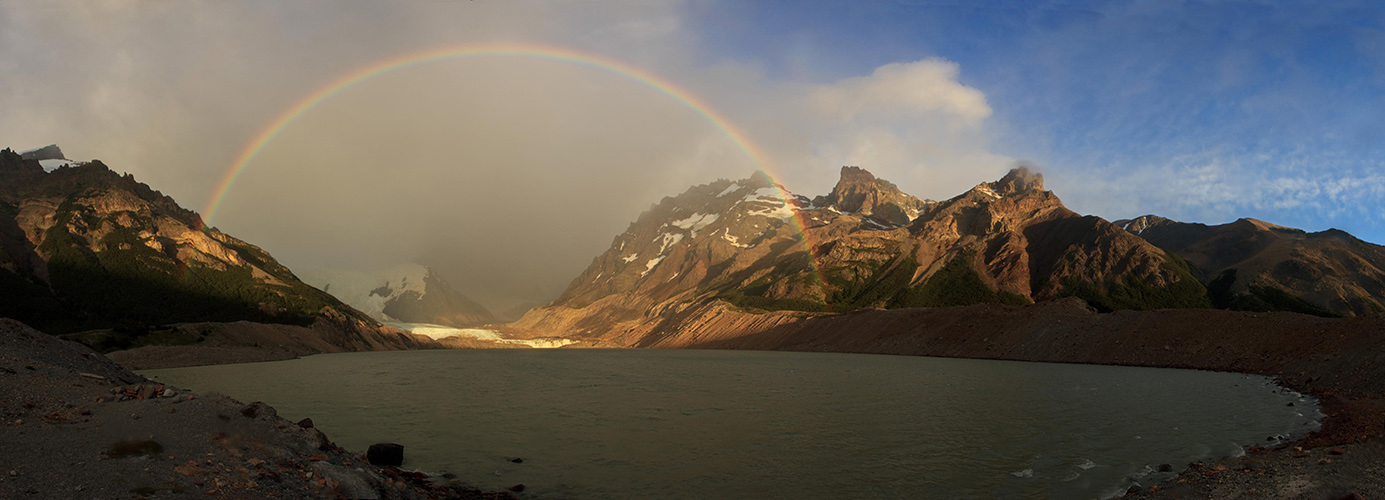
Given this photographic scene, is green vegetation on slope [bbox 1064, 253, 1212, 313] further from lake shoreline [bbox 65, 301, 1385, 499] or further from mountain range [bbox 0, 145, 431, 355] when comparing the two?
mountain range [bbox 0, 145, 431, 355]

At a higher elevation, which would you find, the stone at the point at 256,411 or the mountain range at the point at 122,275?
the mountain range at the point at 122,275

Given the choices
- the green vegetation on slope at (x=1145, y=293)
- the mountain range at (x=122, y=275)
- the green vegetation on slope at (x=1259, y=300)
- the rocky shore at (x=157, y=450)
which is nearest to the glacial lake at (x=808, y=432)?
the rocky shore at (x=157, y=450)

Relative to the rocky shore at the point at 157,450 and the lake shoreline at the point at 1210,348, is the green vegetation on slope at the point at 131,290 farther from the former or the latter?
the lake shoreline at the point at 1210,348

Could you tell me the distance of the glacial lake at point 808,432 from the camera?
71.8 feet

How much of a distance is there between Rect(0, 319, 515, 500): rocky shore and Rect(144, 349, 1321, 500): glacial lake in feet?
18.7

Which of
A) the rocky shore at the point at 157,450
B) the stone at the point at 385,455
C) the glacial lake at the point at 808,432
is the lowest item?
the glacial lake at the point at 808,432

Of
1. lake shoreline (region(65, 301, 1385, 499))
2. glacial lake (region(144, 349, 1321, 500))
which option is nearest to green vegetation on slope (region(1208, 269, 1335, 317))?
lake shoreline (region(65, 301, 1385, 499))

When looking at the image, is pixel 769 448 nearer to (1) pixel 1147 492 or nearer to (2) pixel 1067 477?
(2) pixel 1067 477

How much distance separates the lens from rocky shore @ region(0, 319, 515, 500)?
42.7 ft

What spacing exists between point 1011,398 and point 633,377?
42.2 meters

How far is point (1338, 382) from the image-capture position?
1971 inches

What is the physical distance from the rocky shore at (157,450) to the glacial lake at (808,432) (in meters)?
5.70

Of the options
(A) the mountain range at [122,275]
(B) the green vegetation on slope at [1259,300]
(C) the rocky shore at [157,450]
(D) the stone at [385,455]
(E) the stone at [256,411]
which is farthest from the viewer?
(B) the green vegetation on slope at [1259,300]

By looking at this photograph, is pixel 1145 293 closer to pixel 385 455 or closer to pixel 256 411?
pixel 385 455
